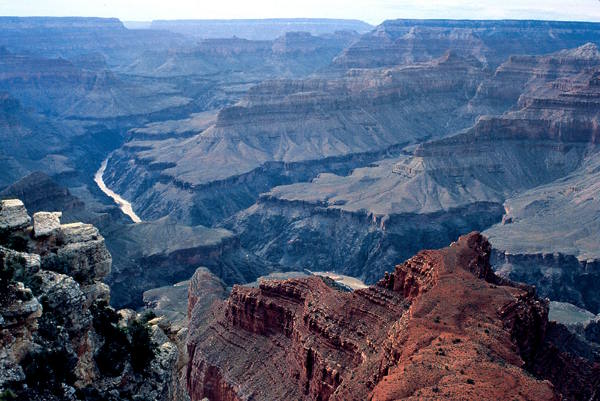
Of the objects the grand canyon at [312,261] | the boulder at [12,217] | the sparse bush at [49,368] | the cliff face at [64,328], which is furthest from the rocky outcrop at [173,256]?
the sparse bush at [49,368]

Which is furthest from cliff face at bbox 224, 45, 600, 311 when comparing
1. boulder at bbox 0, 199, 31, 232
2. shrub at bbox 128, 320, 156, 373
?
boulder at bbox 0, 199, 31, 232

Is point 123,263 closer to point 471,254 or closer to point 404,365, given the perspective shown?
point 471,254

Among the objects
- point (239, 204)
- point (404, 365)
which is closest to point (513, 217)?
point (239, 204)

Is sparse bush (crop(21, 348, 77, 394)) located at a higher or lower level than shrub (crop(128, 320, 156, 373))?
higher

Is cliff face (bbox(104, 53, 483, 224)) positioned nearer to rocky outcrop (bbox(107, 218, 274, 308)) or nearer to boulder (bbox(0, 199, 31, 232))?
rocky outcrop (bbox(107, 218, 274, 308))

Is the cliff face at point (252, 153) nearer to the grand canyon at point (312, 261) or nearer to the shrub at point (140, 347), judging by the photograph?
the grand canyon at point (312, 261)

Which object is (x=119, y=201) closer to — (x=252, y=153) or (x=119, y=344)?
(x=252, y=153)
